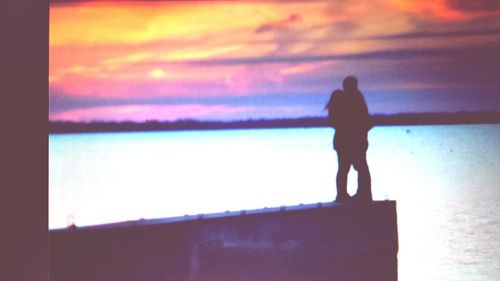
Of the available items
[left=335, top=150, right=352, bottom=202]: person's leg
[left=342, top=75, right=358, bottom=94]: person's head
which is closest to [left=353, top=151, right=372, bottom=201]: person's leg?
[left=335, top=150, right=352, bottom=202]: person's leg

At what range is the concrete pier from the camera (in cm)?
651

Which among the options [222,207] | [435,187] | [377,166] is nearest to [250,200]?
[222,207]

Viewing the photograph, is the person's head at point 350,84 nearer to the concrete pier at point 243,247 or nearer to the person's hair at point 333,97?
the person's hair at point 333,97

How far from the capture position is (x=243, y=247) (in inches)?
295

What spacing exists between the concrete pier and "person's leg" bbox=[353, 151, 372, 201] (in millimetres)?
444

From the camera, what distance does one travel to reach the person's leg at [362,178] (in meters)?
8.95

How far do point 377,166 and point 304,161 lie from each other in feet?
11.1

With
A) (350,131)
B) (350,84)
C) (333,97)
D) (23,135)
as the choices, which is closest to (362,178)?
(350,131)

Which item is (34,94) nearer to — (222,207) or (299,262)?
(299,262)

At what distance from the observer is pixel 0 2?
3131 millimetres

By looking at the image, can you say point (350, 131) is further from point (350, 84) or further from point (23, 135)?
point (23, 135)

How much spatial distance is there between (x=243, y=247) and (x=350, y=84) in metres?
2.61

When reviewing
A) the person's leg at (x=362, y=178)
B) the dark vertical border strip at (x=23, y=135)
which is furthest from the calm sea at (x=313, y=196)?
the dark vertical border strip at (x=23, y=135)

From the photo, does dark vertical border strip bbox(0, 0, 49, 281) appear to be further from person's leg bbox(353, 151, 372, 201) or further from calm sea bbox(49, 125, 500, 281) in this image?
person's leg bbox(353, 151, 372, 201)
